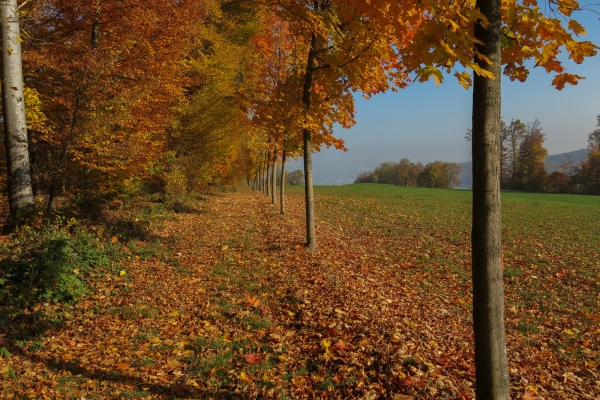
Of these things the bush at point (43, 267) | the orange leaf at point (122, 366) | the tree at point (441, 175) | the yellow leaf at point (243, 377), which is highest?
the tree at point (441, 175)

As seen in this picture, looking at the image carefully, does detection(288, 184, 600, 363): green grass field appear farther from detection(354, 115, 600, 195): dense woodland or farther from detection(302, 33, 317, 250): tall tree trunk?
detection(354, 115, 600, 195): dense woodland

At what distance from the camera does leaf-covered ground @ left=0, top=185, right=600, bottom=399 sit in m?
3.86

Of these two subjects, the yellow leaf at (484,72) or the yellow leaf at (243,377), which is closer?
the yellow leaf at (484,72)

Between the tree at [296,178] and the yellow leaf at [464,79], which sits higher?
the tree at [296,178]

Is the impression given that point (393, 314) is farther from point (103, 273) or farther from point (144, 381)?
point (103, 273)

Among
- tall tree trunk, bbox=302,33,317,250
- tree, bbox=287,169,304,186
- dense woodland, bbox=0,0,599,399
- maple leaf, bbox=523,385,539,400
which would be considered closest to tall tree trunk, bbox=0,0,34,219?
dense woodland, bbox=0,0,599,399

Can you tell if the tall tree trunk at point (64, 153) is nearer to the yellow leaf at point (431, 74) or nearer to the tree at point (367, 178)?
the yellow leaf at point (431, 74)

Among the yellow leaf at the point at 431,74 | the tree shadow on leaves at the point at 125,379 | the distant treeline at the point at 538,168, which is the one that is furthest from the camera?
the distant treeline at the point at 538,168

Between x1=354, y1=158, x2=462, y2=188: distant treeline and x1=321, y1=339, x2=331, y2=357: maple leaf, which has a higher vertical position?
x1=354, y1=158, x2=462, y2=188: distant treeline

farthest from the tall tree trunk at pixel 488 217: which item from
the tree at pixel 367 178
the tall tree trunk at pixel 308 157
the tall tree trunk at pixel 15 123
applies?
the tree at pixel 367 178

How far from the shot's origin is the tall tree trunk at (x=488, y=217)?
247 centimetres

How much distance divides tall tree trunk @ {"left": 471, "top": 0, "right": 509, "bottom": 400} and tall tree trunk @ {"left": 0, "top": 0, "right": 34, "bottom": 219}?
8652 mm

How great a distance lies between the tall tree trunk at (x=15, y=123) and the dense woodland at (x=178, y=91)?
2 cm

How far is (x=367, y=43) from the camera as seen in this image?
7281mm
